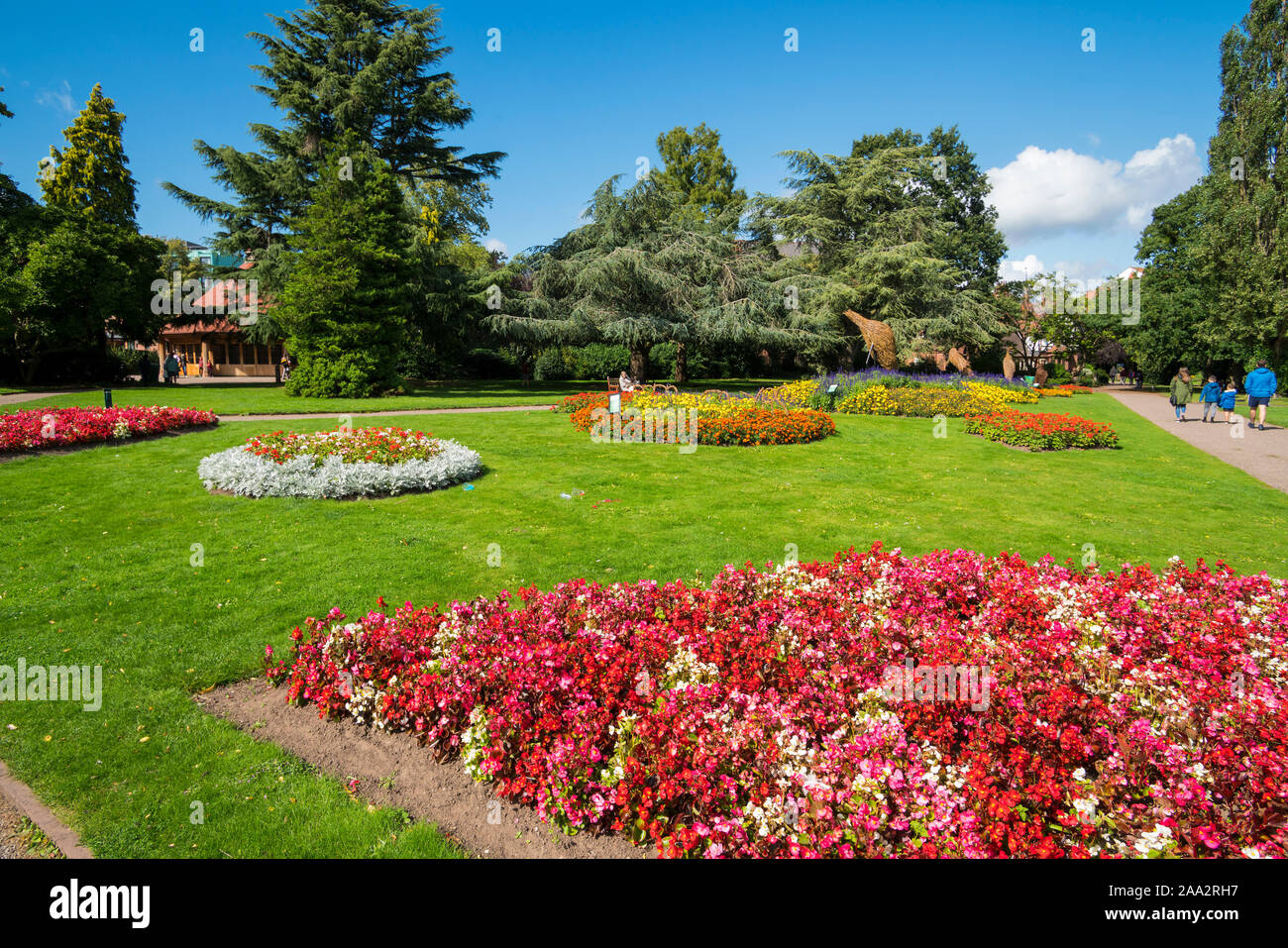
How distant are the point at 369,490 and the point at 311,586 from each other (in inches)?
127

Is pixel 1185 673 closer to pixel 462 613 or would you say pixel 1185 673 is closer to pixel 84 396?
pixel 462 613

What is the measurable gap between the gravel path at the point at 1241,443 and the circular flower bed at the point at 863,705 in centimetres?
900

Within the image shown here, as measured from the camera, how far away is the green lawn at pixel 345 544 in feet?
11.0

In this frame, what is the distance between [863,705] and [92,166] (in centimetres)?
4867

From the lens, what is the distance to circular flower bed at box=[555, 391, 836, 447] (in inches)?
542

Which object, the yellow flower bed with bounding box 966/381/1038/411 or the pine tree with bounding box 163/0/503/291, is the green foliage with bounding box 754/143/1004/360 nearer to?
the yellow flower bed with bounding box 966/381/1038/411

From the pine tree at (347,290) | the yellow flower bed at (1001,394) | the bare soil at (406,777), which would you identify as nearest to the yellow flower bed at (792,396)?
the yellow flower bed at (1001,394)

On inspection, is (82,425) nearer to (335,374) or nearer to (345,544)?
(345,544)

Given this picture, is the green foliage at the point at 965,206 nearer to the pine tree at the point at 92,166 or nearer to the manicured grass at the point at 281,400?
the manicured grass at the point at 281,400

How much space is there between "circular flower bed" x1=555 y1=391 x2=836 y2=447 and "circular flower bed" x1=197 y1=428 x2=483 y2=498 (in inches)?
182

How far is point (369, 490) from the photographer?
8.98 meters

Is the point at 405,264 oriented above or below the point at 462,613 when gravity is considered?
above

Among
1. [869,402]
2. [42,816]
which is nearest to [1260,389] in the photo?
[869,402]

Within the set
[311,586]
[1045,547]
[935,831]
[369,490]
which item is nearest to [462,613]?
[311,586]
